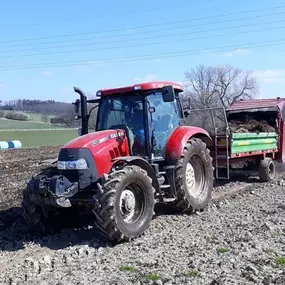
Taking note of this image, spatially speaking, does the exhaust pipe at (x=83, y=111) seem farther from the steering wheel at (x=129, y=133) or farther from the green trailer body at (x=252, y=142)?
the green trailer body at (x=252, y=142)

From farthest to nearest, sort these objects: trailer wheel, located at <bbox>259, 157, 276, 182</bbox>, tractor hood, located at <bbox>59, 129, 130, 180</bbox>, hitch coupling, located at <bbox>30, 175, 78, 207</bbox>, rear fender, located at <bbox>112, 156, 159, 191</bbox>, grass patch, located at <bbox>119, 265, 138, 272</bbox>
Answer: trailer wheel, located at <bbox>259, 157, 276, 182</bbox> < rear fender, located at <bbox>112, 156, 159, 191</bbox> < tractor hood, located at <bbox>59, 129, 130, 180</bbox> < hitch coupling, located at <bbox>30, 175, 78, 207</bbox> < grass patch, located at <bbox>119, 265, 138, 272</bbox>

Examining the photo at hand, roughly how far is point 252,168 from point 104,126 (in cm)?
562

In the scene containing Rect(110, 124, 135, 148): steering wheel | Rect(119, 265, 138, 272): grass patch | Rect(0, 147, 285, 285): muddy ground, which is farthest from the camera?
Rect(110, 124, 135, 148): steering wheel

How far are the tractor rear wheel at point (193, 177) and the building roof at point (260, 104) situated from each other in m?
4.84

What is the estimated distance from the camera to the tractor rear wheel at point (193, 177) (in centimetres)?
749

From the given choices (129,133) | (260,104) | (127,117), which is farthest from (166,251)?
(260,104)

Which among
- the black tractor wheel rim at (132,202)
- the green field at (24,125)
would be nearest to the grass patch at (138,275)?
the black tractor wheel rim at (132,202)

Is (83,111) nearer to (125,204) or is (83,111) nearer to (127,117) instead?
(127,117)

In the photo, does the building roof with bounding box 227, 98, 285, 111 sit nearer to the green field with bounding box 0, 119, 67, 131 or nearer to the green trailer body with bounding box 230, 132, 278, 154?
the green trailer body with bounding box 230, 132, 278, 154

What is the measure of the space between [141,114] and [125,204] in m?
1.61

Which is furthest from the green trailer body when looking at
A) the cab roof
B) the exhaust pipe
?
the exhaust pipe

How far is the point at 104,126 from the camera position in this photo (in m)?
7.75

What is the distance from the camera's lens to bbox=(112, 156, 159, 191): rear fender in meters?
6.72

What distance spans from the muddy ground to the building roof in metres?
4.46
